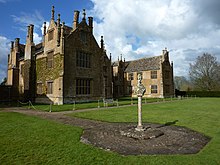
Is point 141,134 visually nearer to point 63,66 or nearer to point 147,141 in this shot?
point 147,141

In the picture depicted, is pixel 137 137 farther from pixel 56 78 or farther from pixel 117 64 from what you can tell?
pixel 117 64

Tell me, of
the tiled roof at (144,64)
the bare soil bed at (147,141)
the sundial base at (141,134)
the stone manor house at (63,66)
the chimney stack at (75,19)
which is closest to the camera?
the bare soil bed at (147,141)

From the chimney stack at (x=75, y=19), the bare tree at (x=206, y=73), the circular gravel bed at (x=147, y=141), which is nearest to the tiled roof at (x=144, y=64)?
the bare tree at (x=206, y=73)

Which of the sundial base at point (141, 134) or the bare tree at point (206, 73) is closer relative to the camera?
the sundial base at point (141, 134)

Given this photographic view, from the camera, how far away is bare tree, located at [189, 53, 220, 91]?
158 feet

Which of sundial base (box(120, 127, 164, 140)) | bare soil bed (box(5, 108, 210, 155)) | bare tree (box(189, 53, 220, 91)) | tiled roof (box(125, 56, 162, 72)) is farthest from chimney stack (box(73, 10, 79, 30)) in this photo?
bare tree (box(189, 53, 220, 91))

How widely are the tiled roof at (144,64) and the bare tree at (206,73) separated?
13.5 metres

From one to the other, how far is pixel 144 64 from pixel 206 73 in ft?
59.4

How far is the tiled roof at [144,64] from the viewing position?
147 ft

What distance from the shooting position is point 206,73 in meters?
49.2

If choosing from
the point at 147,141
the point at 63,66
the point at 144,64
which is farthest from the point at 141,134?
the point at 144,64

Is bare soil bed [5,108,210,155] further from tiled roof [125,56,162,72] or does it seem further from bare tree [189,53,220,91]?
bare tree [189,53,220,91]

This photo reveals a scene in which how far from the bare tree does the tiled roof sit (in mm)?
13527

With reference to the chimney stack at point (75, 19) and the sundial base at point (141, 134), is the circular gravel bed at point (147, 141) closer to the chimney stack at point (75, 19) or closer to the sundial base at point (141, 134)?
the sundial base at point (141, 134)
